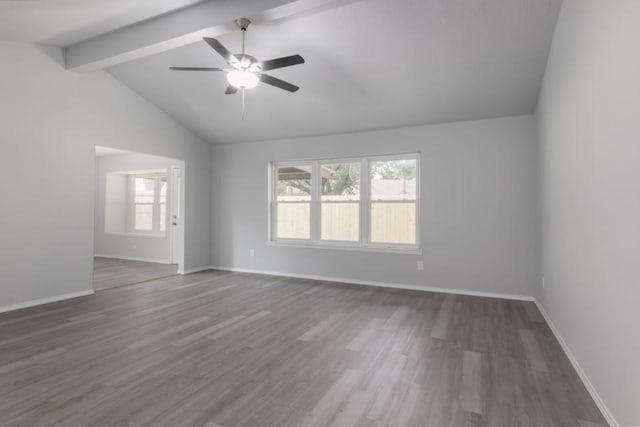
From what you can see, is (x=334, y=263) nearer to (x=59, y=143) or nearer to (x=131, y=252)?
(x=59, y=143)

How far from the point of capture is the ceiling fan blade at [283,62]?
2.83 meters

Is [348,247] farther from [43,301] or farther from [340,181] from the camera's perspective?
[43,301]

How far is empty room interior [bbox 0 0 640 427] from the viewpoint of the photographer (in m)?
1.92

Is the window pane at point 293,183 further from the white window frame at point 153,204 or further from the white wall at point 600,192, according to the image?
the white wall at point 600,192

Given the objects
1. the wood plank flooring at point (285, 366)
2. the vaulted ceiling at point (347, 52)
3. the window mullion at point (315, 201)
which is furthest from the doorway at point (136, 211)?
the wood plank flooring at point (285, 366)

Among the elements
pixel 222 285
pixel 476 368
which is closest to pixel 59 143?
pixel 222 285

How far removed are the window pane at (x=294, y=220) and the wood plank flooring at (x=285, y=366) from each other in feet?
6.44

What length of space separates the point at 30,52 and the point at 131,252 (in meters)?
5.15

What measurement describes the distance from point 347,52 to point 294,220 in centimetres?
317

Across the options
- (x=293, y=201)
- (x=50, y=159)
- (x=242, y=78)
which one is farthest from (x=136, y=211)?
(x=242, y=78)

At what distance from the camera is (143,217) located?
824 cm

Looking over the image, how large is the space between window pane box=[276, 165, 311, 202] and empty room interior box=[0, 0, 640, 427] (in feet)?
0.13

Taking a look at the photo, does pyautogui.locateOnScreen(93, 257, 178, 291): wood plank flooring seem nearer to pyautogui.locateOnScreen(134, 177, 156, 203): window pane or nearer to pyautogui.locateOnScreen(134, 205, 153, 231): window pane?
pyautogui.locateOnScreen(134, 205, 153, 231): window pane

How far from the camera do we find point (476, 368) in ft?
8.04
